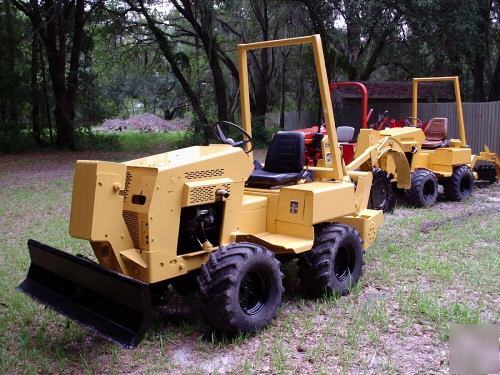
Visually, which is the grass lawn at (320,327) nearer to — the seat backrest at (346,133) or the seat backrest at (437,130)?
the seat backrest at (346,133)

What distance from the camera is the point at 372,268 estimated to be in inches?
235

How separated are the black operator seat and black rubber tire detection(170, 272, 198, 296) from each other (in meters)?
1.13

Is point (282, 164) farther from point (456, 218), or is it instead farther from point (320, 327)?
point (456, 218)

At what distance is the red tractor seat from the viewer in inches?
412

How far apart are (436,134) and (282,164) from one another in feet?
20.7

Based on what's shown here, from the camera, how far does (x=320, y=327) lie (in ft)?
14.4

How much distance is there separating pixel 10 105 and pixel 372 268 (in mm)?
18092

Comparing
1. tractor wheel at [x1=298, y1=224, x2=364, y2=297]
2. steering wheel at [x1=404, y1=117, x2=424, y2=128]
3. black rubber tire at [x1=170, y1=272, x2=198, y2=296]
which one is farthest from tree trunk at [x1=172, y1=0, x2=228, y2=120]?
black rubber tire at [x1=170, y1=272, x2=198, y2=296]

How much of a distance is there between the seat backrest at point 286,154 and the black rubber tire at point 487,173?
7.73 m

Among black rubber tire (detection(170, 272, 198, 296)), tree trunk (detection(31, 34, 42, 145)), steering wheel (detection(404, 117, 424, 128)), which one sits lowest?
black rubber tire (detection(170, 272, 198, 296))

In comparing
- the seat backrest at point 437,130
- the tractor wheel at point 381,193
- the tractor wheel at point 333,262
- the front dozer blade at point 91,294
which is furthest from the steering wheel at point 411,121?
the front dozer blade at point 91,294

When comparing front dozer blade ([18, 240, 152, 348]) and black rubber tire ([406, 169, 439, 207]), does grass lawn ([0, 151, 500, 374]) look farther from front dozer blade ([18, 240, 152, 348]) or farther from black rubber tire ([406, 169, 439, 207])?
black rubber tire ([406, 169, 439, 207])

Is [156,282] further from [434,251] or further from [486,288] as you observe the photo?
[434,251]

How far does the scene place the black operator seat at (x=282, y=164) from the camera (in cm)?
521
